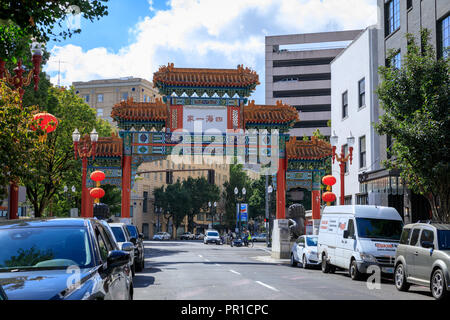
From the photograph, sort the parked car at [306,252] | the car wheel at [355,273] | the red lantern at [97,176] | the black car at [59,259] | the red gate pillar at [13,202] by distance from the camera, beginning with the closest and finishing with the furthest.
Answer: the black car at [59,259] → the red gate pillar at [13,202] → the car wheel at [355,273] → the parked car at [306,252] → the red lantern at [97,176]

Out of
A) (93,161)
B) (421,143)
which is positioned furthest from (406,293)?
(93,161)

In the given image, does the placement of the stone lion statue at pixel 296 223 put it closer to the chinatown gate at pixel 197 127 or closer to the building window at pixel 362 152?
the chinatown gate at pixel 197 127

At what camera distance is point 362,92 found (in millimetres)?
32062

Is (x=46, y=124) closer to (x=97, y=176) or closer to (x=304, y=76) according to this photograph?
(x=97, y=176)

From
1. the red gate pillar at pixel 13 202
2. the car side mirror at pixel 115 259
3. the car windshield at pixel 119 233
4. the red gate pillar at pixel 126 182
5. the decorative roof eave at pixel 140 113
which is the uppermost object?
the decorative roof eave at pixel 140 113

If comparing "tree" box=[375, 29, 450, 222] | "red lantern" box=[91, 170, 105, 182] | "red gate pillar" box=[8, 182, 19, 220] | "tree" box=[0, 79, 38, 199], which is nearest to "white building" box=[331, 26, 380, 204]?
"tree" box=[375, 29, 450, 222]

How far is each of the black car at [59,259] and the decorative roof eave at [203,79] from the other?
24.3 meters

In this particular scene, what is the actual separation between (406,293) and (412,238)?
1.48m

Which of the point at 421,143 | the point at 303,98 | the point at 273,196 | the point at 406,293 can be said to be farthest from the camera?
the point at 303,98

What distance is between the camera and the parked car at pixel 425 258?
12531mm

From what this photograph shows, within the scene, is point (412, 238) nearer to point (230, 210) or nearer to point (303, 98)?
point (303, 98)

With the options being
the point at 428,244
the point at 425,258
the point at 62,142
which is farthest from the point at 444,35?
the point at 62,142

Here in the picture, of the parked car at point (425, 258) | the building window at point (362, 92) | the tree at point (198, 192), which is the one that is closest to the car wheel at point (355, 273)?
the parked car at point (425, 258)
